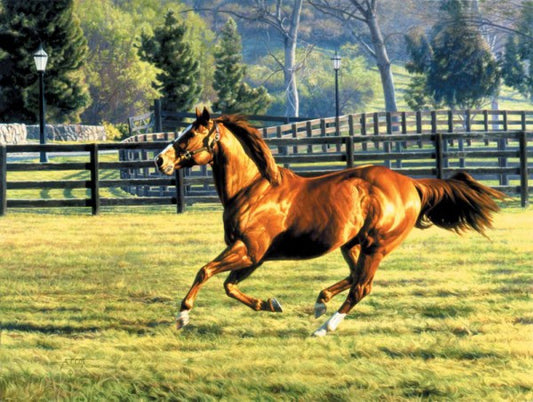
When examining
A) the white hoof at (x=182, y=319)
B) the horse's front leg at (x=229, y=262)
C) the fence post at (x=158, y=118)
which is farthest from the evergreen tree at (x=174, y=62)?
the white hoof at (x=182, y=319)

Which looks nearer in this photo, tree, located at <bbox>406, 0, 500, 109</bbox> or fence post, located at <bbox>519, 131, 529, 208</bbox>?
fence post, located at <bbox>519, 131, 529, 208</bbox>

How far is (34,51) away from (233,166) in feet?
103

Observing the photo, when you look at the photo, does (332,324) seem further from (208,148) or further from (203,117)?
(203,117)

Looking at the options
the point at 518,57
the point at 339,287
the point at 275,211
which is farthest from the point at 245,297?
the point at 518,57

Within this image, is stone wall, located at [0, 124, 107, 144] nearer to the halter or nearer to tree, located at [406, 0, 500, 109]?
tree, located at [406, 0, 500, 109]

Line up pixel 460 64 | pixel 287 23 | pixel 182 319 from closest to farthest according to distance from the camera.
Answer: pixel 182 319 → pixel 460 64 → pixel 287 23

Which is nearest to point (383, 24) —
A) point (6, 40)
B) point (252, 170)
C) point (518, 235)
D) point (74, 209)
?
point (6, 40)

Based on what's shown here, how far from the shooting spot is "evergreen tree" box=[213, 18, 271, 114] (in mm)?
24312

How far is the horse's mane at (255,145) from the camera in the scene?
5246mm

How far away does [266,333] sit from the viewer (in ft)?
20.3

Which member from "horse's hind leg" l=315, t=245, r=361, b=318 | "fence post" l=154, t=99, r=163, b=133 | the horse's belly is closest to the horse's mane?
the horse's belly

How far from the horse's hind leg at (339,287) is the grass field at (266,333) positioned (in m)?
0.30

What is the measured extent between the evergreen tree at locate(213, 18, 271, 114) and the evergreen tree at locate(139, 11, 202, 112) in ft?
3.45

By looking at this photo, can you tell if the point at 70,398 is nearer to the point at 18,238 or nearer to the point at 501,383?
Answer: the point at 501,383
